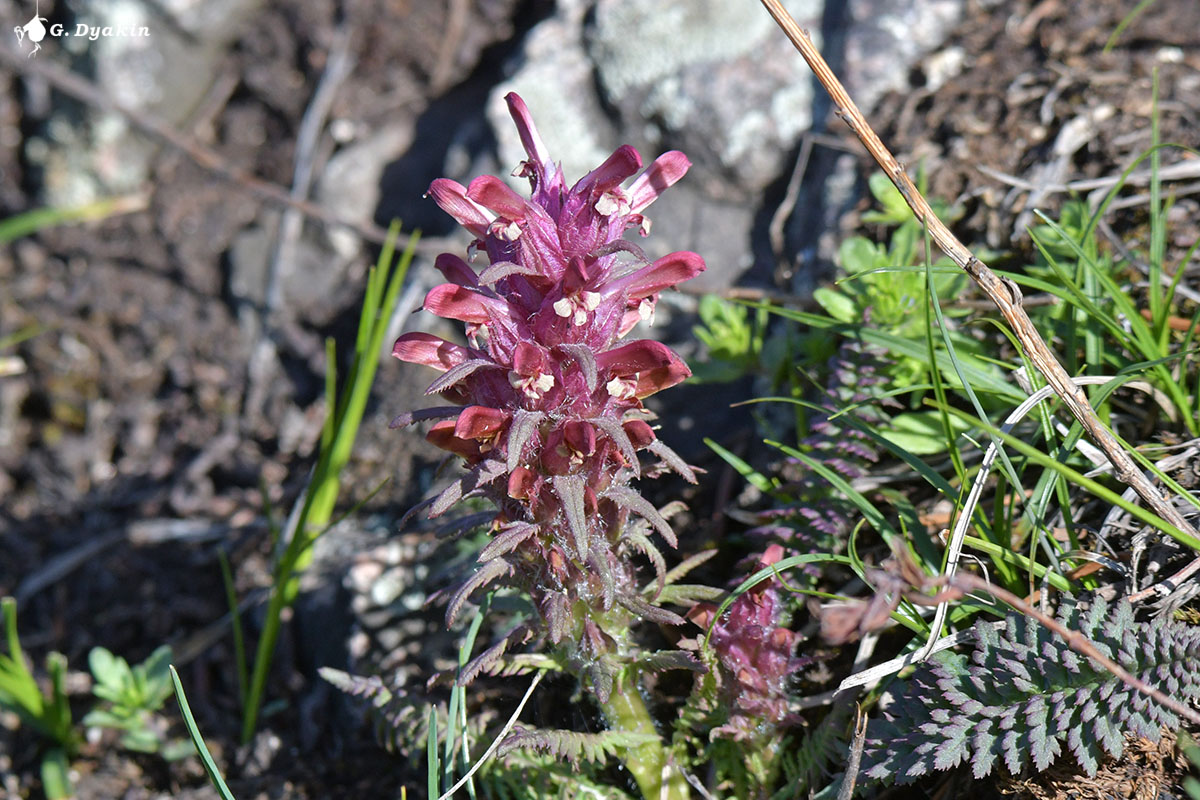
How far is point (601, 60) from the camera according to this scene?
4660 mm

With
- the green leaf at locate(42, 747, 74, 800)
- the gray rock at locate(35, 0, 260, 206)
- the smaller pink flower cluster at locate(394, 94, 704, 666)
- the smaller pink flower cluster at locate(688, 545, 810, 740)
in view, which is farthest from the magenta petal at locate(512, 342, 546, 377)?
the gray rock at locate(35, 0, 260, 206)

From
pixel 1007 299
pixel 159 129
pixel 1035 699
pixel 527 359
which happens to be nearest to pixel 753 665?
pixel 1035 699

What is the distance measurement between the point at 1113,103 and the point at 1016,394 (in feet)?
5.46

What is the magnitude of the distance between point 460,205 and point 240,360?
320cm

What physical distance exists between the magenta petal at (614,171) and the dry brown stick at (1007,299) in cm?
50

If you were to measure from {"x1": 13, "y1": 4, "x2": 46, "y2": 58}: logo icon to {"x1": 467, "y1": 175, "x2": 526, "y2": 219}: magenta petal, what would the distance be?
4.89 m

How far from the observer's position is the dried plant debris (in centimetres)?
A: 204

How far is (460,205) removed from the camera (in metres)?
2.29

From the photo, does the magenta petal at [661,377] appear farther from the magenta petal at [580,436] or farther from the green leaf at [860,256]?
the green leaf at [860,256]

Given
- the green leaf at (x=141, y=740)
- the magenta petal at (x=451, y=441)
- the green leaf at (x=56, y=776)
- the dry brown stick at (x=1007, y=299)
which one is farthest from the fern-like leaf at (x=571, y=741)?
the green leaf at (x=56, y=776)

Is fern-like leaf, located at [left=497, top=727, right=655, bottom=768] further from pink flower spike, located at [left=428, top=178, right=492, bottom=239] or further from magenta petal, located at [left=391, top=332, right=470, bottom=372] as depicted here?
pink flower spike, located at [left=428, top=178, right=492, bottom=239]

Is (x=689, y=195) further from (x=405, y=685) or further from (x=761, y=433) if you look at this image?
(x=405, y=685)

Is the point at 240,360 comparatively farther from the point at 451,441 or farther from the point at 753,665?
the point at 753,665

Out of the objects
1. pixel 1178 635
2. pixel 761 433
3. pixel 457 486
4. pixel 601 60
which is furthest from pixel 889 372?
pixel 601 60
